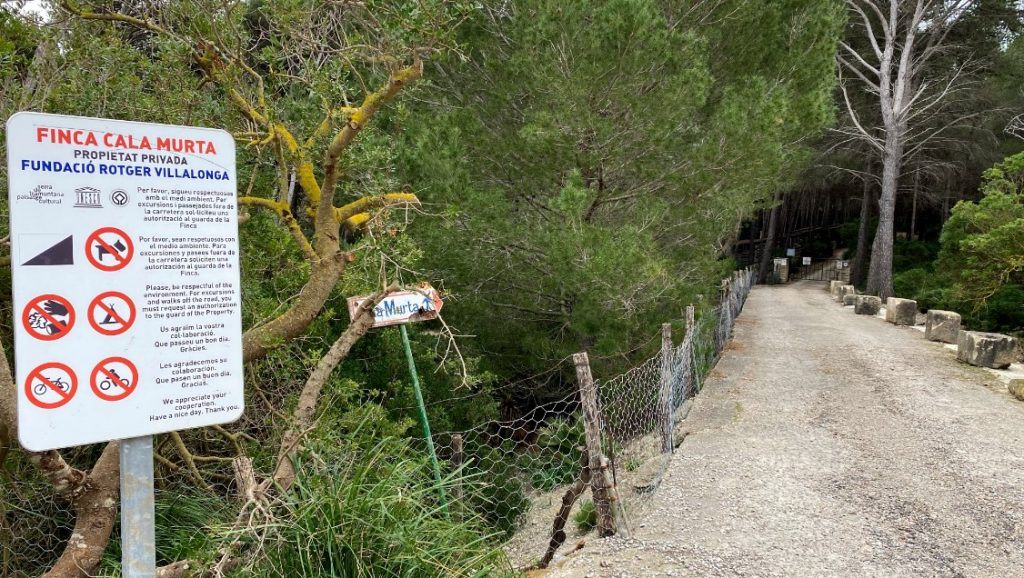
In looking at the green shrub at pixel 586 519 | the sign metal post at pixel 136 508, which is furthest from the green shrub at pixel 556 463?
the sign metal post at pixel 136 508

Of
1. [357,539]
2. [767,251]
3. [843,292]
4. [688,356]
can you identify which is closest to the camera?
[357,539]

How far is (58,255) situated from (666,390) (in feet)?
13.7

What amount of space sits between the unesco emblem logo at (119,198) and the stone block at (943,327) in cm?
1193

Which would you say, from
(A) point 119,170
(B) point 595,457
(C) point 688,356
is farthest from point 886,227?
(A) point 119,170

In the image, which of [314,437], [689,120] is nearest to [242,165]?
[314,437]

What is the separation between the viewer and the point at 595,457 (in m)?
3.62

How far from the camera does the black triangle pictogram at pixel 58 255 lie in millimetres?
1367

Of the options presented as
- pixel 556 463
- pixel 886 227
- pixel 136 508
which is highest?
pixel 886 227

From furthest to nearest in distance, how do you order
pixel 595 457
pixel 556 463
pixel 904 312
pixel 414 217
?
1. pixel 904 312
2. pixel 556 463
3. pixel 414 217
4. pixel 595 457

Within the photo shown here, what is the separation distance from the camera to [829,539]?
3598mm

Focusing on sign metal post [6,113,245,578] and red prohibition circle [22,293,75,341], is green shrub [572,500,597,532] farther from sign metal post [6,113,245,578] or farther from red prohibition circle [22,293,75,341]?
red prohibition circle [22,293,75,341]

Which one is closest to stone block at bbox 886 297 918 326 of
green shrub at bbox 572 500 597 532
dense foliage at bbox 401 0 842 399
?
dense foliage at bbox 401 0 842 399

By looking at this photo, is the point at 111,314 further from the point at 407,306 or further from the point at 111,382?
the point at 407,306

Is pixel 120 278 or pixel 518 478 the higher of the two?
pixel 120 278
